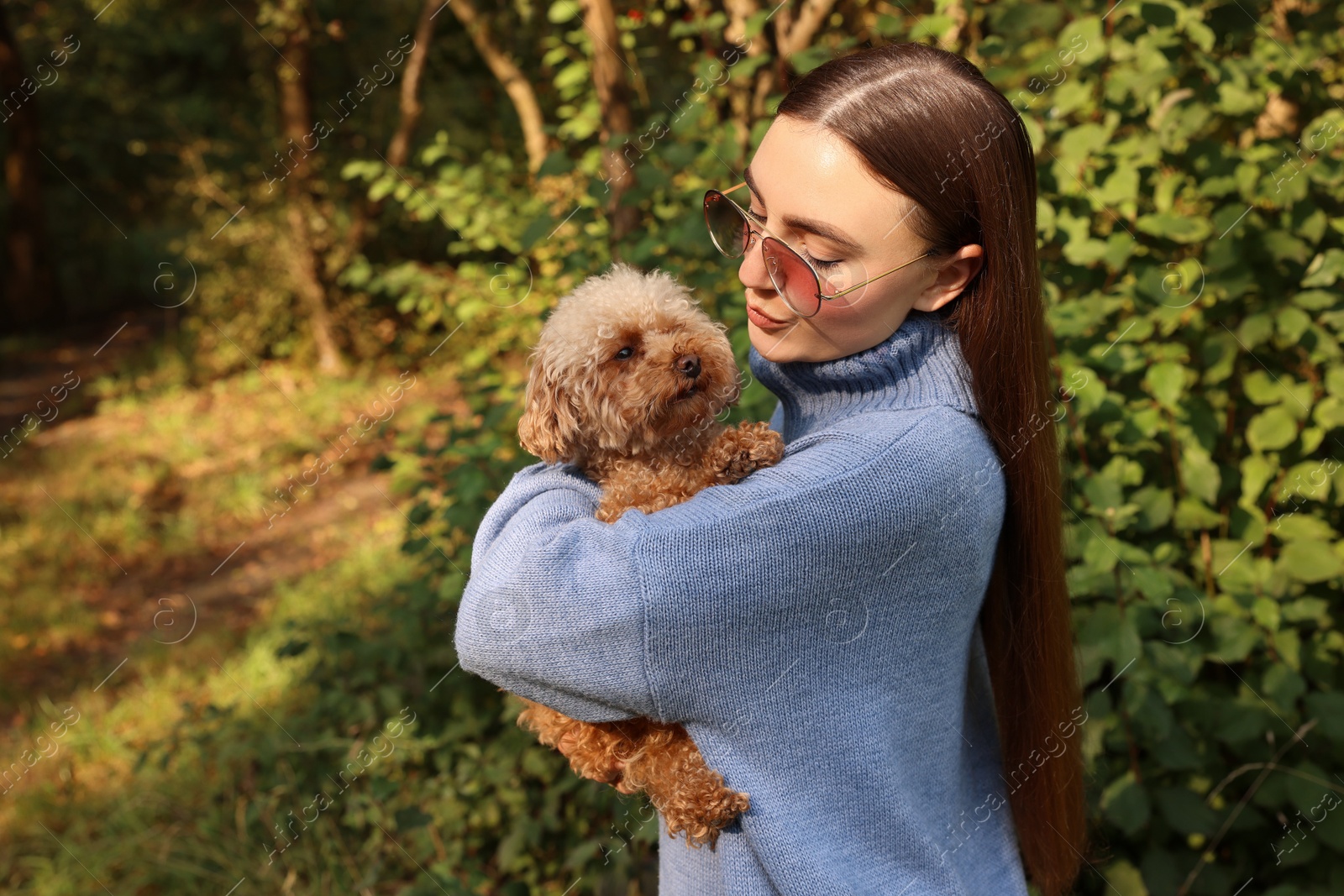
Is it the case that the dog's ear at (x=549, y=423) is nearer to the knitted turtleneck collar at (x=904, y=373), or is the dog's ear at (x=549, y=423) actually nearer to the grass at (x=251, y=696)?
the knitted turtleneck collar at (x=904, y=373)

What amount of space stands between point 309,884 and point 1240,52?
4.27 m

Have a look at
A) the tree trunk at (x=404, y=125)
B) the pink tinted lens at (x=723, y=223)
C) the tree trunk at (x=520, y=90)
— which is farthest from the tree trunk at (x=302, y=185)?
the pink tinted lens at (x=723, y=223)

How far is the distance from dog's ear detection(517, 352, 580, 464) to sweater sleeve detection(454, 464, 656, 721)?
0.79 feet

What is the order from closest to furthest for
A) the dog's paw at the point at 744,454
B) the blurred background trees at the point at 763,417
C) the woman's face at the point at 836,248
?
the woman's face at the point at 836,248 → the dog's paw at the point at 744,454 → the blurred background trees at the point at 763,417

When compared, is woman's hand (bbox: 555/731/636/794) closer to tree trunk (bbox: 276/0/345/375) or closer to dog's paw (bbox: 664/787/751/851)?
dog's paw (bbox: 664/787/751/851)

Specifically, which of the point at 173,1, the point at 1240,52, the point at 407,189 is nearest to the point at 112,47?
the point at 173,1

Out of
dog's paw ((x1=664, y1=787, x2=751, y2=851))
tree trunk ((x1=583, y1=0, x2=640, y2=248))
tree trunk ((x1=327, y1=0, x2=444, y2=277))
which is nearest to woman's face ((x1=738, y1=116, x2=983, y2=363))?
dog's paw ((x1=664, y1=787, x2=751, y2=851))

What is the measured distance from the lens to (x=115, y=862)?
153 inches

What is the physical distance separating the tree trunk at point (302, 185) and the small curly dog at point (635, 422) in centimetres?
825

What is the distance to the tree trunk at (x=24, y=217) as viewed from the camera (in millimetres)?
11156

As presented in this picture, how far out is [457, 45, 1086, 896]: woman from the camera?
4.08 ft

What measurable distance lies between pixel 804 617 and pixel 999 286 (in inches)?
23.0

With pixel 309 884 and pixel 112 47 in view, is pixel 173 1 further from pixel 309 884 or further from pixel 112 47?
pixel 309 884

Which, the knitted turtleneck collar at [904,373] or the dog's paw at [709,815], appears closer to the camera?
the dog's paw at [709,815]
